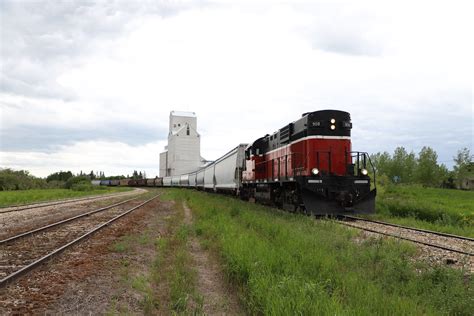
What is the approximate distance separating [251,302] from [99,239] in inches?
262

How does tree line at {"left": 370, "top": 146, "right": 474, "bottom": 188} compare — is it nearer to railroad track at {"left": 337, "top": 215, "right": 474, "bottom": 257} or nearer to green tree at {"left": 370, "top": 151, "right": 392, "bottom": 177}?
green tree at {"left": 370, "top": 151, "right": 392, "bottom": 177}

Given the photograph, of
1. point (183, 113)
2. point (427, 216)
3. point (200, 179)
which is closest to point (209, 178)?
point (200, 179)

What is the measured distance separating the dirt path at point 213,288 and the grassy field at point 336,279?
6.8 inches

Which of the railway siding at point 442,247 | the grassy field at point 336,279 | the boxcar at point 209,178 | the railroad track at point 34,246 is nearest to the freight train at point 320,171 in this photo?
the railway siding at point 442,247

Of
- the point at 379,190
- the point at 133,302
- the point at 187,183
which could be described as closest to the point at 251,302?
the point at 133,302

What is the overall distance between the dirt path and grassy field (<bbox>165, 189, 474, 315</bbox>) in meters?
0.17

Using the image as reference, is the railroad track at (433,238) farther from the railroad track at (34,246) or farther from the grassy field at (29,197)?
the grassy field at (29,197)

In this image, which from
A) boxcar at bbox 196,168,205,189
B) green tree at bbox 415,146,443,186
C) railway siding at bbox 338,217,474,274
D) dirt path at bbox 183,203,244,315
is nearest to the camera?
dirt path at bbox 183,203,244,315

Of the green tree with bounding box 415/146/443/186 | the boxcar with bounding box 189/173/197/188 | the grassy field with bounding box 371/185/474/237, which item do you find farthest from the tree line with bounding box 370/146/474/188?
the grassy field with bounding box 371/185/474/237

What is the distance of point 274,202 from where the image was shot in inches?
726

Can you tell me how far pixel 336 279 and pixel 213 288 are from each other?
6.23ft

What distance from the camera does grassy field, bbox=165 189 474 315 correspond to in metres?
4.39

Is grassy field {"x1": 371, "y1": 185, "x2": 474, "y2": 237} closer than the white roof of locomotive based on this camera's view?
Yes

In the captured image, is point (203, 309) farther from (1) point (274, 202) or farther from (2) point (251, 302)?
(1) point (274, 202)
